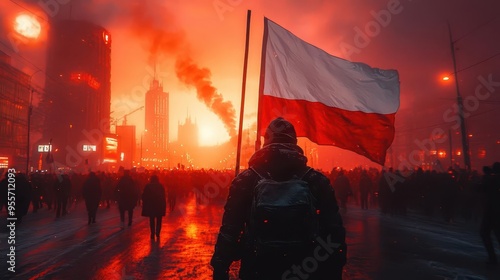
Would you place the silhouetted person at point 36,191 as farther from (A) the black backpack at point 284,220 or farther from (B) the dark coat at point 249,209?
(A) the black backpack at point 284,220

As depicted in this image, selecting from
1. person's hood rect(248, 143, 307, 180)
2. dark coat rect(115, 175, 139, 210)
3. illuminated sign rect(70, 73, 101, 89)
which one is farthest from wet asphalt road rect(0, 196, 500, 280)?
illuminated sign rect(70, 73, 101, 89)

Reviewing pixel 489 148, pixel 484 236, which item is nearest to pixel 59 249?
pixel 484 236

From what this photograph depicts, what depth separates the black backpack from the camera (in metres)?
2.28

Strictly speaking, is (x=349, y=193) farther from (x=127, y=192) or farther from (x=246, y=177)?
(x=246, y=177)

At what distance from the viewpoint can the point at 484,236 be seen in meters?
8.27

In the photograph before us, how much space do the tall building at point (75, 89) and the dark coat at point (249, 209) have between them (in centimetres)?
9827

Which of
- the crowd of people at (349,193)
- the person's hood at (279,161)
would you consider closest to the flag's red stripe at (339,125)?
the person's hood at (279,161)

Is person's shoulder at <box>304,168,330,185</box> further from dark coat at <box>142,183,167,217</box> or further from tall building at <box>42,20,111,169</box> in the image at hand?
tall building at <box>42,20,111,169</box>

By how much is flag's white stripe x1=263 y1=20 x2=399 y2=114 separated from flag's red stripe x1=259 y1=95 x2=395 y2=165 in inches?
4.3

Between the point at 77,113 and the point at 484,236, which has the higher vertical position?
the point at 77,113

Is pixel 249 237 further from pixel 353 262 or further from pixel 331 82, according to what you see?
pixel 353 262

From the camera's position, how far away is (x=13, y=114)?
64.1m

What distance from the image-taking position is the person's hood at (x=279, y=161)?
249 cm

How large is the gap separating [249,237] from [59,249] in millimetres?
8711
